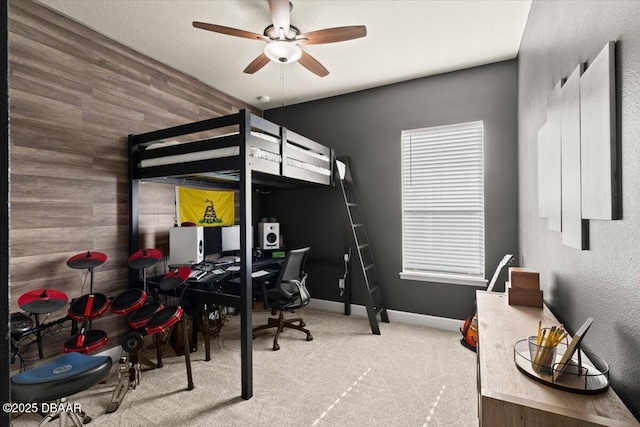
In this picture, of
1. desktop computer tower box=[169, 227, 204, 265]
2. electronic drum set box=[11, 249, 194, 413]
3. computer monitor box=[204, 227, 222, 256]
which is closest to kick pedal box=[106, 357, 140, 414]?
electronic drum set box=[11, 249, 194, 413]

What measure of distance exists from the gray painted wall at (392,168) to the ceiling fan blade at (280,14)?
5.89 ft

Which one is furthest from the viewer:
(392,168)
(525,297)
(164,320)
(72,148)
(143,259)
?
(392,168)

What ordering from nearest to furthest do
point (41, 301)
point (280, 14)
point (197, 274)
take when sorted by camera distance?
point (41, 301) < point (280, 14) < point (197, 274)

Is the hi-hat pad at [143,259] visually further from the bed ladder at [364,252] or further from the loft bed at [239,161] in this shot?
the bed ladder at [364,252]

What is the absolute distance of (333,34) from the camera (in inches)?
87.8

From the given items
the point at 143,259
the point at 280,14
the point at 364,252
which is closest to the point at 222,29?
the point at 280,14

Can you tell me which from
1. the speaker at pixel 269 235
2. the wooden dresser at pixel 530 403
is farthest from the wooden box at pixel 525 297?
the speaker at pixel 269 235

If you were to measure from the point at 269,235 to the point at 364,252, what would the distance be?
1265 mm

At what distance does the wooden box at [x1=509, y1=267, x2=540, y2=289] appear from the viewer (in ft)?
5.74

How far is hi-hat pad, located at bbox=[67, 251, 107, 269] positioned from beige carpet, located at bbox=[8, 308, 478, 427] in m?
0.88

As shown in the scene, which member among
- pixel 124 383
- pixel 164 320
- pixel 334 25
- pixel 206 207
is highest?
pixel 334 25

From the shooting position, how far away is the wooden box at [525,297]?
5.70ft

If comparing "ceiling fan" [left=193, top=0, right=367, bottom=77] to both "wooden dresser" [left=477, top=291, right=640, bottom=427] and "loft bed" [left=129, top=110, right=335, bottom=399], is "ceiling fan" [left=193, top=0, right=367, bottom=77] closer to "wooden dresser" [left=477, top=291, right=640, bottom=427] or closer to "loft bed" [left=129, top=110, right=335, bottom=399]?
"loft bed" [left=129, top=110, right=335, bottom=399]

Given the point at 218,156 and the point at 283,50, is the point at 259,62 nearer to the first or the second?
the point at 283,50
